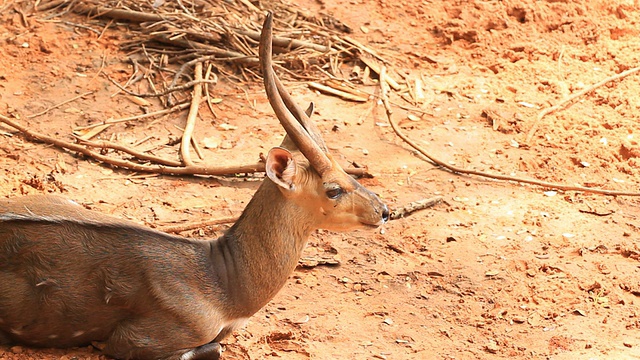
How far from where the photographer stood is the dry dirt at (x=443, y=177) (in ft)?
19.5

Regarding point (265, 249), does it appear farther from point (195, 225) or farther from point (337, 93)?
point (337, 93)

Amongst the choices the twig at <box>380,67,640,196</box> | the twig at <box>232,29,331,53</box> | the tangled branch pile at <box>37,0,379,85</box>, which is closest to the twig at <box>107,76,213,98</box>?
the tangled branch pile at <box>37,0,379,85</box>

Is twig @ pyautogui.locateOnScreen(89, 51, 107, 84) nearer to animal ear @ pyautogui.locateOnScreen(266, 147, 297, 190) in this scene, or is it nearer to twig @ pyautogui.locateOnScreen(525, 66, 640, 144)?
twig @ pyautogui.locateOnScreen(525, 66, 640, 144)

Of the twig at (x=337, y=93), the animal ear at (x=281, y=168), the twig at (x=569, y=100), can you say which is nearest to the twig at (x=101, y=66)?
the twig at (x=337, y=93)

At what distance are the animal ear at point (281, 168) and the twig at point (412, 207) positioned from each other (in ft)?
8.52

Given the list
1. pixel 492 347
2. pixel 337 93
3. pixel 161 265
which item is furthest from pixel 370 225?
pixel 337 93

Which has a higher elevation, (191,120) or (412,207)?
(191,120)

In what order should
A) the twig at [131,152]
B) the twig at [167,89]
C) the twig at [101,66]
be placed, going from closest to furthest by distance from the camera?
the twig at [131,152] → the twig at [167,89] → the twig at [101,66]

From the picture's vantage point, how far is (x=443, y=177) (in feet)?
27.2

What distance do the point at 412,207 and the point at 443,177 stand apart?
0.88 meters

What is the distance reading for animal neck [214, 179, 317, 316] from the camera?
5055 millimetres

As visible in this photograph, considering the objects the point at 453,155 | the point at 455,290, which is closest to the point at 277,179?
the point at 455,290

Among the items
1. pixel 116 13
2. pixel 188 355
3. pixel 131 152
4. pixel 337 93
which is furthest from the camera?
pixel 116 13

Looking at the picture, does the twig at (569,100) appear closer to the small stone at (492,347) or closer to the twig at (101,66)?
the small stone at (492,347)
